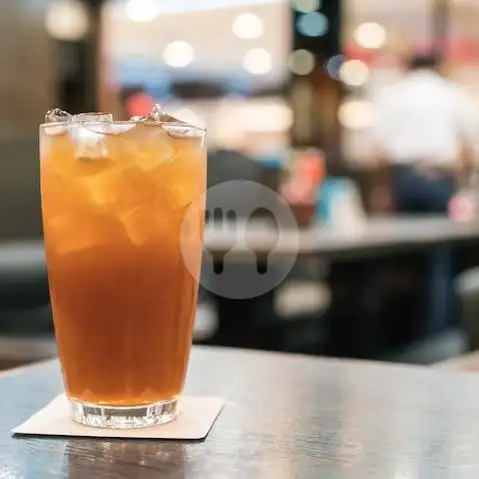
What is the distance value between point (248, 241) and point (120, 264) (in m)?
2.13

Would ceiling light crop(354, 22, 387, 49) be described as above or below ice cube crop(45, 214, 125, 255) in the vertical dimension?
above

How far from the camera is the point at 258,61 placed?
32.7 feet

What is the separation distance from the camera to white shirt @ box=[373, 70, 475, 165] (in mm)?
5656

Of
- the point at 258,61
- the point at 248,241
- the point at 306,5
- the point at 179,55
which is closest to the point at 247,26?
the point at 258,61

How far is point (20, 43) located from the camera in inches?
181

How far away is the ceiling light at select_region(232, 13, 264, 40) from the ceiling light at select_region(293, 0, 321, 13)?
0.86 m

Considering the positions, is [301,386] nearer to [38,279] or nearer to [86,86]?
[38,279]

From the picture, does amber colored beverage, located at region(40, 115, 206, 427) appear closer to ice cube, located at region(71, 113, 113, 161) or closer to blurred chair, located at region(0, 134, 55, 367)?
ice cube, located at region(71, 113, 113, 161)

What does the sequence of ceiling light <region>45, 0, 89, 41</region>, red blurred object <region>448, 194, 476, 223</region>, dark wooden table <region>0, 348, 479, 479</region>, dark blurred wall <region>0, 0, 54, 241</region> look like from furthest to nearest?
ceiling light <region>45, 0, 89, 41</region> < red blurred object <region>448, 194, 476, 223</region> < dark blurred wall <region>0, 0, 54, 241</region> < dark wooden table <region>0, 348, 479, 479</region>

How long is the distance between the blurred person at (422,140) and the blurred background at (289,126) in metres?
0.11

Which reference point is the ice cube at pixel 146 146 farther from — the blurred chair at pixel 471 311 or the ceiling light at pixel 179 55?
the ceiling light at pixel 179 55

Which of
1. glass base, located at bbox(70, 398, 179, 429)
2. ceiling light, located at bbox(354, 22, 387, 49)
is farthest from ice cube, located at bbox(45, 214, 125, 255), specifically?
ceiling light, located at bbox(354, 22, 387, 49)

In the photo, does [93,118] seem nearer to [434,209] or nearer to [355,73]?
[434,209]

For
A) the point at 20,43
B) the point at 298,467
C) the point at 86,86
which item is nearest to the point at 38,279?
the point at 20,43
